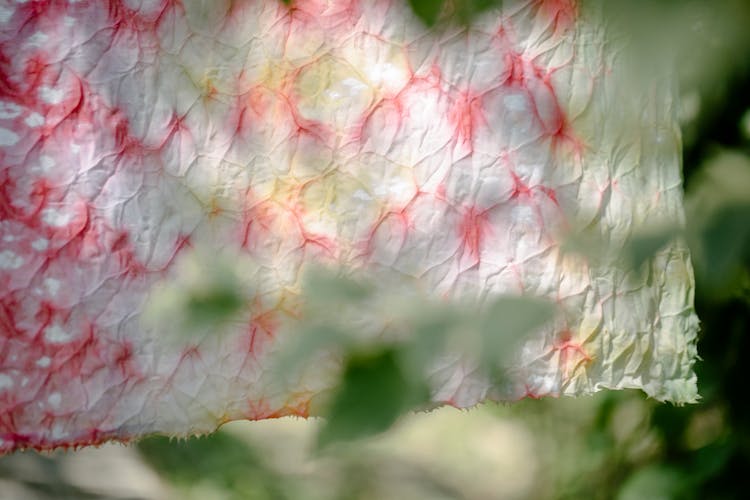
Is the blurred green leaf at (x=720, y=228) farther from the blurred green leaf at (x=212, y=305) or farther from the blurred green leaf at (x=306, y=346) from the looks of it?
the blurred green leaf at (x=212, y=305)

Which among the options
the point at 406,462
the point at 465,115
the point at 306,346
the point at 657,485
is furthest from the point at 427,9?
the point at 406,462

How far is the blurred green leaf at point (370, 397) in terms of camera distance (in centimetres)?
41

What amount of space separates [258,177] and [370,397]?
997 mm

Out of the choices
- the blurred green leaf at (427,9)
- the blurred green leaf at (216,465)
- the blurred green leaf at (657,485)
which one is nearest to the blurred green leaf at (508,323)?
the blurred green leaf at (427,9)

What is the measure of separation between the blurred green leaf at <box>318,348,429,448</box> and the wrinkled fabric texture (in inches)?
36.6

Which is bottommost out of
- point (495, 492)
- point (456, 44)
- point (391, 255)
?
point (495, 492)

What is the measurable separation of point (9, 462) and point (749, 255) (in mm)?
1431

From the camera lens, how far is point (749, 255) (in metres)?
0.48

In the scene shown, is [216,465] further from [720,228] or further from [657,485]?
[720,228]

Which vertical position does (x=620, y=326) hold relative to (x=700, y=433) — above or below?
below

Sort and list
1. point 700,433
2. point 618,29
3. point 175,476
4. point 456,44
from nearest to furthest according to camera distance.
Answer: point 618,29 → point 700,433 → point 456,44 → point 175,476

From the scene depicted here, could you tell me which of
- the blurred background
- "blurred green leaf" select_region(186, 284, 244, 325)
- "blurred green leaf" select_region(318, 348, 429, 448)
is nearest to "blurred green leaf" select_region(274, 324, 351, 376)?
"blurred green leaf" select_region(318, 348, 429, 448)

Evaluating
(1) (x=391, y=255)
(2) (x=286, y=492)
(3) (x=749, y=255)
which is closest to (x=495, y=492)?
(2) (x=286, y=492)

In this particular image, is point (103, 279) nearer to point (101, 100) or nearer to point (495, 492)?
point (101, 100)
